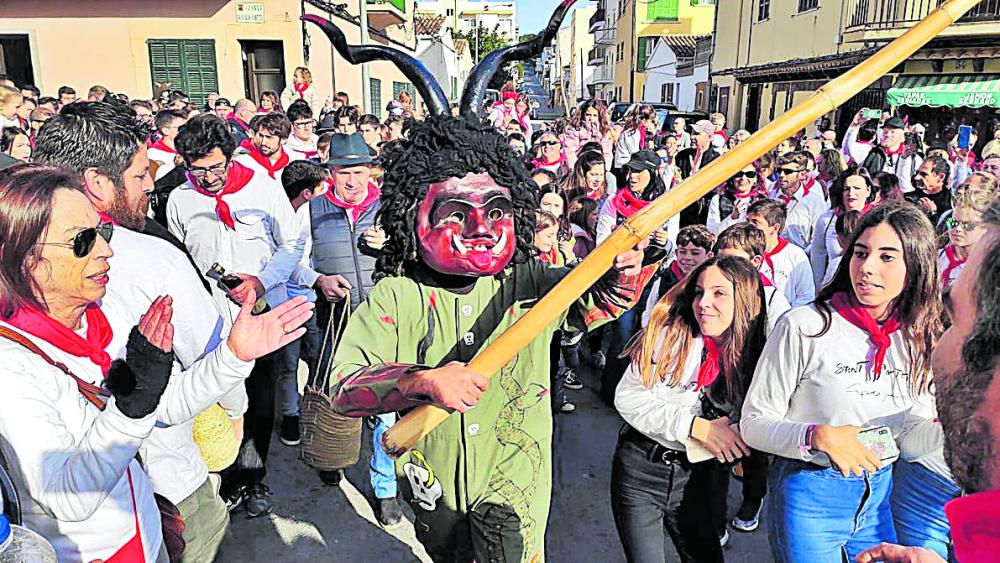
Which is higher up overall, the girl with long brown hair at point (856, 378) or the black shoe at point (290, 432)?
the girl with long brown hair at point (856, 378)

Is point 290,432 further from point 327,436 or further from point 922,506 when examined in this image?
point 922,506

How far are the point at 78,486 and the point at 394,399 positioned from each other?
0.72 metres

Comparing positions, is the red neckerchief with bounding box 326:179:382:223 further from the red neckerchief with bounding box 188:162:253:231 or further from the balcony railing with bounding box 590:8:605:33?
the balcony railing with bounding box 590:8:605:33

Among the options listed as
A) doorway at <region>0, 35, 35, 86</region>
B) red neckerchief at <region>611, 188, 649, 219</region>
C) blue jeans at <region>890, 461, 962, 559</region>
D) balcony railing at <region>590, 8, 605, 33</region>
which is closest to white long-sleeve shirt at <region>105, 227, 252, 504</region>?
blue jeans at <region>890, 461, 962, 559</region>

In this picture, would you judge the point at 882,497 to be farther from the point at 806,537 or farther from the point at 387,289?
the point at 387,289

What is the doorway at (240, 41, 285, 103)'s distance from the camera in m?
15.1

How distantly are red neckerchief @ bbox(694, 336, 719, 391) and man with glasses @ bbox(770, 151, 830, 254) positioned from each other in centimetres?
289

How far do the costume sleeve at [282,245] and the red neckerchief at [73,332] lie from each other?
1843 mm

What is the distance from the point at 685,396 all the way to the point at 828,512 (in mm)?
561

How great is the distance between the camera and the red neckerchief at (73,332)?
5.24ft

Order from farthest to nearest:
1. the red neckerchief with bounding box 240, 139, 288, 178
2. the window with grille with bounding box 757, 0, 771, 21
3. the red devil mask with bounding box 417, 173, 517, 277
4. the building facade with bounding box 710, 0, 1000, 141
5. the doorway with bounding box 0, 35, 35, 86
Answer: the window with grille with bounding box 757, 0, 771, 21 → the doorway with bounding box 0, 35, 35, 86 → the building facade with bounding box 710, 0, 1000, 141 → the red neckerchief with bounding box 240, 139, 288, 178 → the red devil mask with bounding box 417, 173, 517, 277

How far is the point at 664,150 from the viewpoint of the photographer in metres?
9.05

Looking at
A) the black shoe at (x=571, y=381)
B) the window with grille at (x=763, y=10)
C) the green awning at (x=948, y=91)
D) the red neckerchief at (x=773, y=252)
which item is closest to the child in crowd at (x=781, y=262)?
the red neckerchief at (x=773, y=252)

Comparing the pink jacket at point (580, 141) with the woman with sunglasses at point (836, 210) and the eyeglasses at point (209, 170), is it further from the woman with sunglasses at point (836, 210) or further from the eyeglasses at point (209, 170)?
the eyeglasses at point (209, 170)
